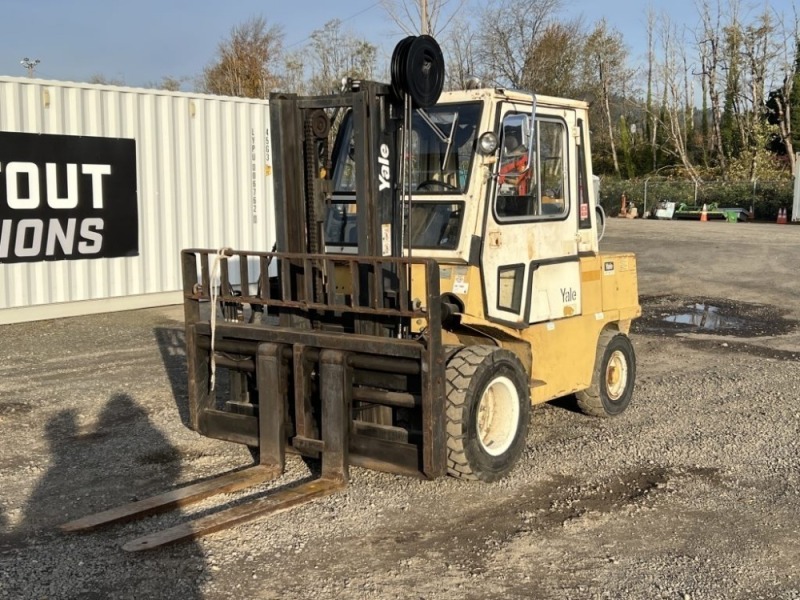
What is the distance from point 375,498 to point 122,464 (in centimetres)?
194

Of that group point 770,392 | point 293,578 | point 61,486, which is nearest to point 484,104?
point 293,578

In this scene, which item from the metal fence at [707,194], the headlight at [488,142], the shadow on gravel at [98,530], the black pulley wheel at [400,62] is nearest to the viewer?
the shadow on gravel at [98,530]

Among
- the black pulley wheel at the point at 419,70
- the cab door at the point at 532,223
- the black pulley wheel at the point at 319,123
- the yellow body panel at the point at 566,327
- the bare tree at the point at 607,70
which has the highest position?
the bare tree at the point at 607,70

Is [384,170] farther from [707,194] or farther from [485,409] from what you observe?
[707,194]

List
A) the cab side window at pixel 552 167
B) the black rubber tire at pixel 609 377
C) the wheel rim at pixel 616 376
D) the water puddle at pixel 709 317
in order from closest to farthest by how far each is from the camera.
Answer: the cab side window at pixel 552 167 < the black rubber tire at pixel 609 377 < the wheel rim at pixel 616 376 < the water puddle at pixel 709 317

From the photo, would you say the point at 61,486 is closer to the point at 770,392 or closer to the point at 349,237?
the point at 349,237

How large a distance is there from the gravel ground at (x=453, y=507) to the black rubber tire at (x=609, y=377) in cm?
16

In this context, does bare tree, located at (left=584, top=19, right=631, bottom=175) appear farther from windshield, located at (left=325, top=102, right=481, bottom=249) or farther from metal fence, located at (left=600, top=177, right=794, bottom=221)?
windshield, located at (left=325, top=102, right=481, bottom=249)

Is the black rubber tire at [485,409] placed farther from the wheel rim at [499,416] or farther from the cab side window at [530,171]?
the cab side window at [530,171]

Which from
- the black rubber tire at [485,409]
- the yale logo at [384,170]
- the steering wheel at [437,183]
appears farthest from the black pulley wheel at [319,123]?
the black rubber tire at [485,409]

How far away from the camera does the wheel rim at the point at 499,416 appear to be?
18.7ft

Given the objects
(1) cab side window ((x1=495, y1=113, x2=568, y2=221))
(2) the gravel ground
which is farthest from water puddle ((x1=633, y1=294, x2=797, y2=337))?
(1) cab side window ((x1=495, y1=113, x2=568, y2=221))

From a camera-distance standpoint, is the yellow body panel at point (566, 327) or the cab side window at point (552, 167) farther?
the cab side window at point (552, 167)

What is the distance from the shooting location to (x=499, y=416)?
5.81 metres
